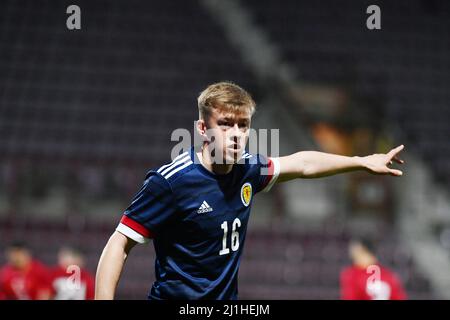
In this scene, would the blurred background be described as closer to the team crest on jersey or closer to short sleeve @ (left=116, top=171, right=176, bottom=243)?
the team crest on jersey

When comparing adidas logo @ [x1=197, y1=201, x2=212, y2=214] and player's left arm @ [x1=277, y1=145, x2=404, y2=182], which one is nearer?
adidas logo @ [x1=197, y1=201, x2=212, y2=214]

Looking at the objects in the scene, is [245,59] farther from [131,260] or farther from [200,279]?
[200,279]

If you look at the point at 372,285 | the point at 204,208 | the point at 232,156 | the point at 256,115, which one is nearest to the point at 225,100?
the point at 232,156

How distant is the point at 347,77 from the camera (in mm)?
15938

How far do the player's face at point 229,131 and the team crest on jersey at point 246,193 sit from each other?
27 cm

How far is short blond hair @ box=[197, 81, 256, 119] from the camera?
3.33 m

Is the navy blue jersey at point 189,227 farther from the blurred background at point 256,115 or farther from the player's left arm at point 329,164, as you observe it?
the blurred background at point 256,115

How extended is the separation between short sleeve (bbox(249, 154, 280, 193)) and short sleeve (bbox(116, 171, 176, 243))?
0.52 meters

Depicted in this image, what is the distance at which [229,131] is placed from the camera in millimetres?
3318

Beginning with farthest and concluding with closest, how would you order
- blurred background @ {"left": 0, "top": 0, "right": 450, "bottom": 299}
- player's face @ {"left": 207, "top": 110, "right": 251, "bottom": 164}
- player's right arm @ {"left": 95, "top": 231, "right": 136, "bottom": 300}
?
blurred background @ {"left": 0, "top": 0, "right": 450, "bottom": 299} → player's face @ {"left": 207, "top": 110, "right": 251, "bottom": 164} → player's right arm @ {"left": 95, "top": 231, "right": 136, "bottom": 300}

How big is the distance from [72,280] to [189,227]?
16.6 feet

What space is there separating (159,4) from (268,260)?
6988mm

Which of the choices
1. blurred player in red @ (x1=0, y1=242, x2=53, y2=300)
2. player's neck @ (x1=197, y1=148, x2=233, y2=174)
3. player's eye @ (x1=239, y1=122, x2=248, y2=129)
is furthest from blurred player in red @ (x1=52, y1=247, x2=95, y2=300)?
player's eye @ (x1=239, y1=122, x2=248, y2=129)

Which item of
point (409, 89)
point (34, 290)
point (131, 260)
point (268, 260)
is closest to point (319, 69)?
point (409, 89)
